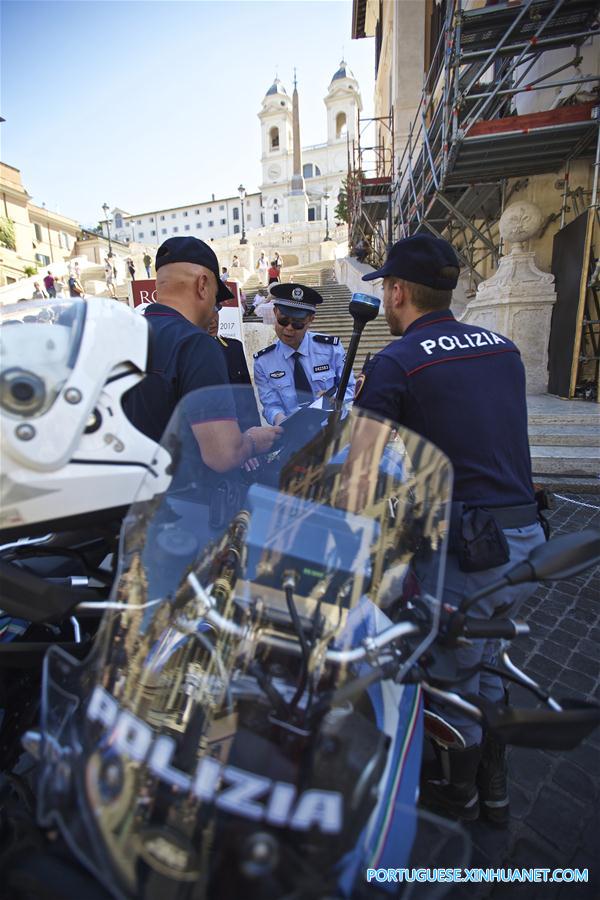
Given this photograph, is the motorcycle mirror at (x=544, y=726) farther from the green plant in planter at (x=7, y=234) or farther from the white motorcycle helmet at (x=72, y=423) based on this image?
the green plant in planter at (x=7, y=234)

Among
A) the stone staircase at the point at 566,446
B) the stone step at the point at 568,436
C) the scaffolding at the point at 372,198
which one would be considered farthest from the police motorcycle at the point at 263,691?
the scaffolding at the point at 372,198

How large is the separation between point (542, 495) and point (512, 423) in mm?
468

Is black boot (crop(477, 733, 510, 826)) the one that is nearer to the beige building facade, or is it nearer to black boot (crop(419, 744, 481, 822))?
black boot (crop(419, 744, 481, 822))

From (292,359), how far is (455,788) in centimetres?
299

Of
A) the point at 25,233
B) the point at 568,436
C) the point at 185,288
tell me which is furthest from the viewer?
the point at 25,233

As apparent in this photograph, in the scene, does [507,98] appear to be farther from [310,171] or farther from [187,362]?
[310,171]

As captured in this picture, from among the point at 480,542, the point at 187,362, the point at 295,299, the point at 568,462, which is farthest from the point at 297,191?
the point at 480,542

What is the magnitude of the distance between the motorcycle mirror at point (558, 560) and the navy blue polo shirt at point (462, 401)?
513mm

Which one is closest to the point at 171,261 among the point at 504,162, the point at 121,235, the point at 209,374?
the point at 209,374

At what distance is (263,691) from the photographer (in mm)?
963

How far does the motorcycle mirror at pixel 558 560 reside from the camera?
1070 mm

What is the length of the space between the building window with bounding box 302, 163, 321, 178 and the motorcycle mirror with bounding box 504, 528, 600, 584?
285 ft

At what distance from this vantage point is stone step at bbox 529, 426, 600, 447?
5.51 m

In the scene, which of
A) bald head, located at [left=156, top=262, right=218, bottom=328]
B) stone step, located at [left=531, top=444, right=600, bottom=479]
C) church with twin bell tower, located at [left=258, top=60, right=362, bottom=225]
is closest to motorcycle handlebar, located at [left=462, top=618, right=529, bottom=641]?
bald head, located at [left=156, top=262, right=218, bottom=328]
